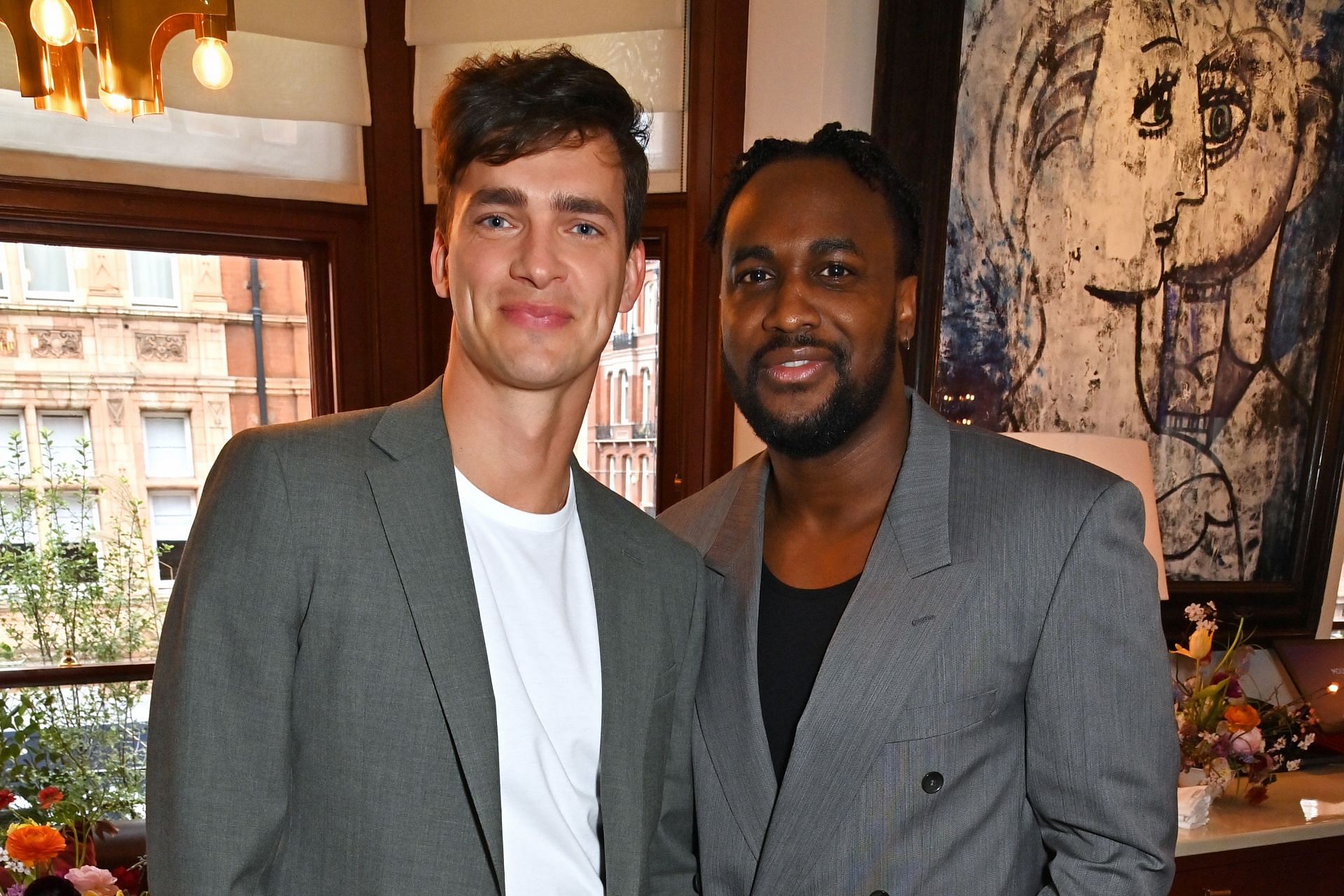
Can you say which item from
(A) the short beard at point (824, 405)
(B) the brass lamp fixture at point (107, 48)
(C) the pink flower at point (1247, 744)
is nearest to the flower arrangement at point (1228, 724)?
(C) the pink flower at point (1247, 744)

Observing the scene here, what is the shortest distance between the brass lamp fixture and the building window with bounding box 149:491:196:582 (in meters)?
1.27

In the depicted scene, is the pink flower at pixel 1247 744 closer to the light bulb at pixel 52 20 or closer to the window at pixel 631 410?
the window at pixel 631 410

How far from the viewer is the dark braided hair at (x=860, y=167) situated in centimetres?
162

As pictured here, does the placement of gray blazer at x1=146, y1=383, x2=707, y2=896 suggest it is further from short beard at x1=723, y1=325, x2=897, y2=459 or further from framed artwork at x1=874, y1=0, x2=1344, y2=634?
framed artwork at x1=874, y1=0, x2=1344, y2=634

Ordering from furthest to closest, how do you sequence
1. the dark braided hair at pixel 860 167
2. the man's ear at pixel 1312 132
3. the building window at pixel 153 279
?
the man's ear at pixel 1312 132
the building window at pixel 153 279
the dark braided hair at pixel 860 167

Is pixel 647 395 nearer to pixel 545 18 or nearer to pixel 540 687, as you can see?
pixel 545 18

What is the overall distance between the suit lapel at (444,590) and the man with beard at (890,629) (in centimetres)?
47

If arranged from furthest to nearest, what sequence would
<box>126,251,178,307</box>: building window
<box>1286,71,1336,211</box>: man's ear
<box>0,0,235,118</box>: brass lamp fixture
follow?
<box>1286,71,1336,211</box>: man's ear < <box>126,251,178,307</box>: building window < <box>0,0,235,118</box>: brass lamp fixture

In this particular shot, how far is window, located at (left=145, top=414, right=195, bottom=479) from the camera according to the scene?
2.75 metres

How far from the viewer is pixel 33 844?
1550 millimetres

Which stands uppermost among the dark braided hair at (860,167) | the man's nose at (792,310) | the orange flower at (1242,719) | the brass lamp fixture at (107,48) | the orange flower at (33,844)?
the brass lamp fixture at (107,48)

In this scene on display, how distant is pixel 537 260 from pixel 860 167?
612 mm

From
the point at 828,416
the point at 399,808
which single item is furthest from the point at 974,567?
the point at 399,808

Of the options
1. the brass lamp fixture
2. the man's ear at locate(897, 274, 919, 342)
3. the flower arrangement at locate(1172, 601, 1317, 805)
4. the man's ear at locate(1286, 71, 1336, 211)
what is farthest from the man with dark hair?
the man's ear at locate(1286, 71, 1336, 211)
